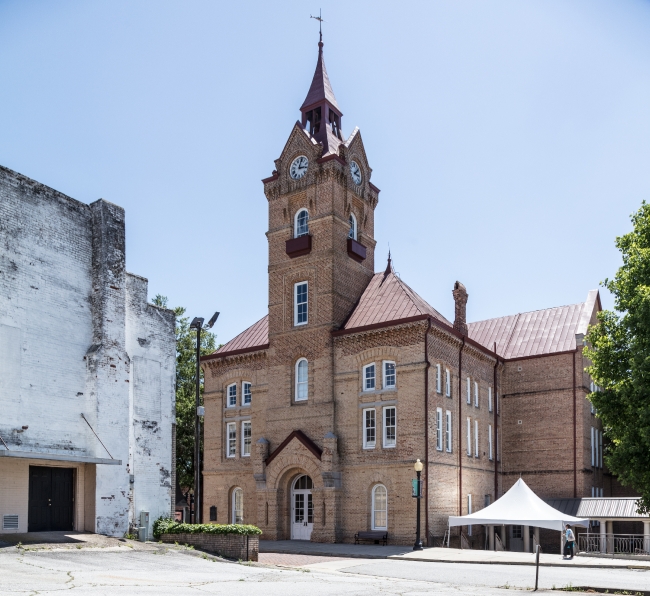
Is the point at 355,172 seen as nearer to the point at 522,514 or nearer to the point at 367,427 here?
the point at 367,427

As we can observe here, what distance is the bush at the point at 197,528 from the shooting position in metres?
22.3

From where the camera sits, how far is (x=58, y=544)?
20641 millimetres

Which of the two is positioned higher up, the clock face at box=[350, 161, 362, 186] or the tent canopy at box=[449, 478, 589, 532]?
the clock face at box=[350, 161, 362, 186]

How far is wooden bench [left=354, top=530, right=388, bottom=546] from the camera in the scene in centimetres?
3105

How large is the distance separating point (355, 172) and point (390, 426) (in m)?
13.0

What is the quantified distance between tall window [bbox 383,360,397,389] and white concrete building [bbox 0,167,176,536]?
33.9 ft

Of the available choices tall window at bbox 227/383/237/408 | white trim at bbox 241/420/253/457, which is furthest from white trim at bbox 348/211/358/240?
white trim at bbox 241/420/253/457

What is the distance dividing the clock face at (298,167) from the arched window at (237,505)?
15.6 m

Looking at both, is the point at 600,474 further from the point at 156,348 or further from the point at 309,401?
the point at 156,348

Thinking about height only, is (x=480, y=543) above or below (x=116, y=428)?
below

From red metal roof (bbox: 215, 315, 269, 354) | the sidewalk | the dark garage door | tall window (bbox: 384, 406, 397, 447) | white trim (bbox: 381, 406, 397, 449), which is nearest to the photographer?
the dark garage door

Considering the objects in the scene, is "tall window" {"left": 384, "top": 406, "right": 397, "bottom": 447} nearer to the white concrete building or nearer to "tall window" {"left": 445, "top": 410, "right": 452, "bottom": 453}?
"tall window" {"left": 445, "top": 410, "right": 452, "bottom": 453}

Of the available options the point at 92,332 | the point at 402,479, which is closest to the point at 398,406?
the point at 402,479

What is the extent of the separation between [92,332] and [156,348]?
3.12m
